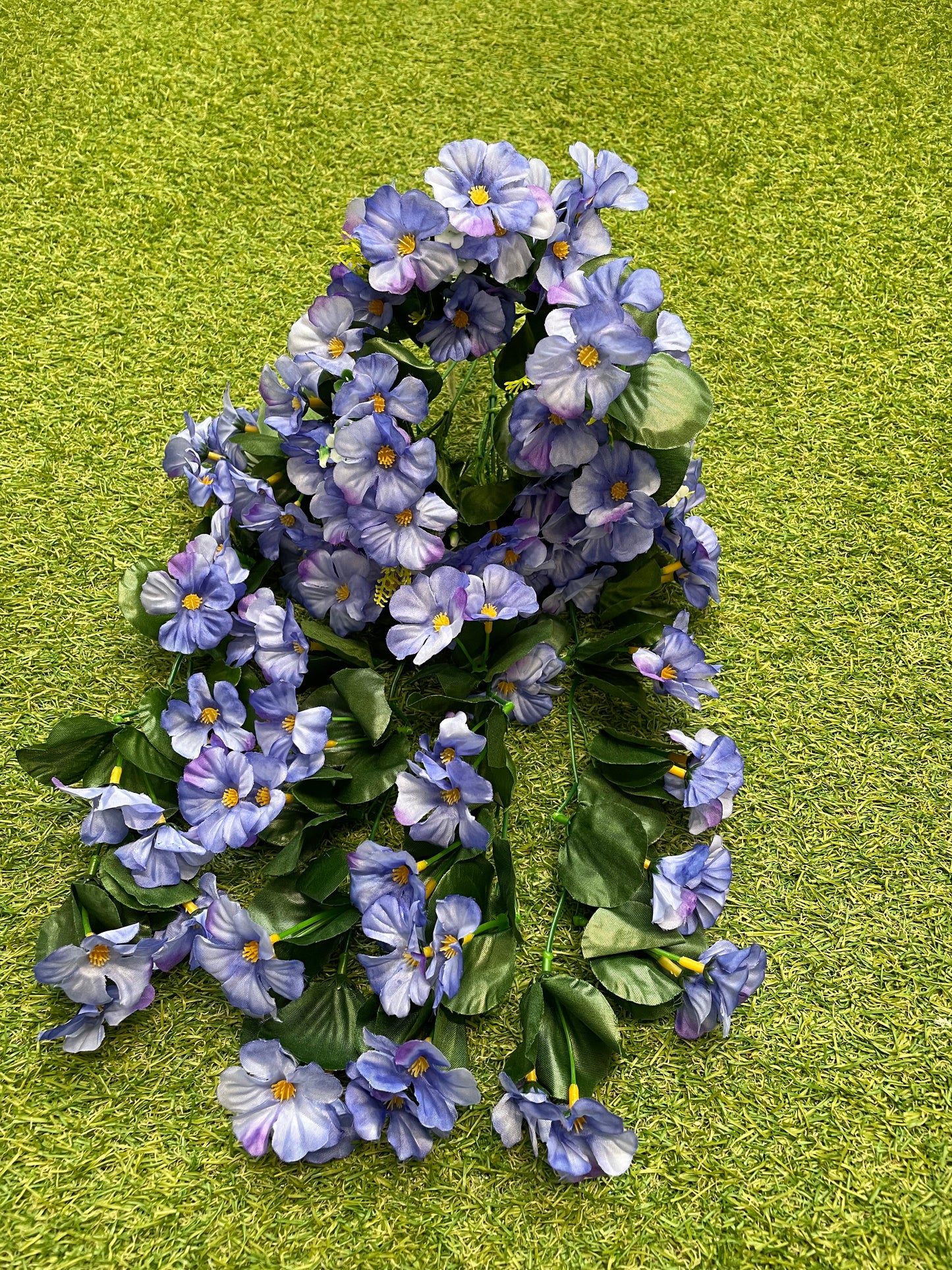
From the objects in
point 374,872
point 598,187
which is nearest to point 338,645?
point 374,872

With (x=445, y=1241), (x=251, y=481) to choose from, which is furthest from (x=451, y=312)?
(x=445, y=1241)

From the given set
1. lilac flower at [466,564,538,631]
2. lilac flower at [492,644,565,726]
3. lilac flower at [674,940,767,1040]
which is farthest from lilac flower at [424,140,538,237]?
lilac flower at [674,940,767,1040]

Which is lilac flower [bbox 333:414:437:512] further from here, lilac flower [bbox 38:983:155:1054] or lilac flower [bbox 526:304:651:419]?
lilac flower [bbox 38:983:155:1054]

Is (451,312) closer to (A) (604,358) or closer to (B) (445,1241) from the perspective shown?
(A) (604,358)

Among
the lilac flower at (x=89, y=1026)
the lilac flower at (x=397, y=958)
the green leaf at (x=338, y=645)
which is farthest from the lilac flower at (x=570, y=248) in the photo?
the lilac flower at (x=89, y=1026)

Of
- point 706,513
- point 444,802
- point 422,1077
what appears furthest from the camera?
point 706,513

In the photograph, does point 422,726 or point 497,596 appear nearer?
point 497,596

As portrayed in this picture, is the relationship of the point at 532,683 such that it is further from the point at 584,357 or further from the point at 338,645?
the point at 584,357
